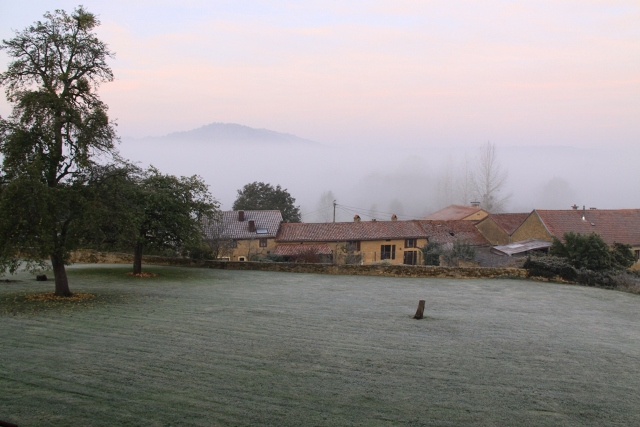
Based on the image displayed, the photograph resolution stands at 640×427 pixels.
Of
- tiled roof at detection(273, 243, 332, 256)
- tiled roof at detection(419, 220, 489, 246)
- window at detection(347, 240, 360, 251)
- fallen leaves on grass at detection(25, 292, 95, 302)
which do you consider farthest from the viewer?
tiled roof at detection(419, 220, 489, 246)

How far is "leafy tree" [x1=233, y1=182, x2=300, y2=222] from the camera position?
6600 centimetres

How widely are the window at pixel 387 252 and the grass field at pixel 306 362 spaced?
1138 inches

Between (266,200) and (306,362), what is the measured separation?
57.2m

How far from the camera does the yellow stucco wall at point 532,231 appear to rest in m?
43.6

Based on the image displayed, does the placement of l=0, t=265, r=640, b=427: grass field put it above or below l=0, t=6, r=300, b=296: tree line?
below

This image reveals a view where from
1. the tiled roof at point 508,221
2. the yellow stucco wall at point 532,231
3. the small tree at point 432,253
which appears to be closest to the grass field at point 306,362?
the small tree at point 432,253

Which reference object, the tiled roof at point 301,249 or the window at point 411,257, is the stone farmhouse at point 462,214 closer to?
the window at point 411,257

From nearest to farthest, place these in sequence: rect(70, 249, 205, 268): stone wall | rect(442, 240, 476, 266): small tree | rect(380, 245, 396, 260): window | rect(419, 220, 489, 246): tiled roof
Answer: rect(70, 249, 205, 268): stone wall < rect(442, 240, 476, 266): small tree < rect(380, 245, 396, 260): window < rect(419, 220, 489, 246): tiled roof

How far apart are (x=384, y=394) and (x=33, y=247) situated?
12.3 m

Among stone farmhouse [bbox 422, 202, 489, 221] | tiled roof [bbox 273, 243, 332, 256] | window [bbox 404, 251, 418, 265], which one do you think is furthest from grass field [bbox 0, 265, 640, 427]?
stone farmhouse [bbox 422, 202, 489, 221]

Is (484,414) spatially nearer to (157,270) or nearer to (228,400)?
(228,400)

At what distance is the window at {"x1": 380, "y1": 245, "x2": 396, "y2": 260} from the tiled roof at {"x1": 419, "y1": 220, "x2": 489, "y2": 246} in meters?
3.76

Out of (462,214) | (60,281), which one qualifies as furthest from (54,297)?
(462,214)

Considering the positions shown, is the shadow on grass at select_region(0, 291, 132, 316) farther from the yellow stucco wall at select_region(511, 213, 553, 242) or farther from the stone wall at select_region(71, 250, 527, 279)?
the yellow stucco wall at select_region(511, 213, 553, 242)
